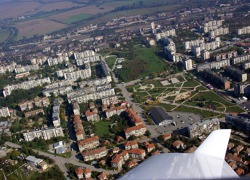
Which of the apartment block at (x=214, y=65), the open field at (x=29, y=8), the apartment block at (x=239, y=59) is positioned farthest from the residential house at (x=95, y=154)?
the open field at (x=29, y=8)

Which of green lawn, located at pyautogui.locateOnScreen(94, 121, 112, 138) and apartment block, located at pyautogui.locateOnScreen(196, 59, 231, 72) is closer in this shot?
green lawn, located at pyautogui.locateOnScreen(94, 121, 112, 138)

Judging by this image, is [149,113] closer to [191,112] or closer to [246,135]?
[191,112]

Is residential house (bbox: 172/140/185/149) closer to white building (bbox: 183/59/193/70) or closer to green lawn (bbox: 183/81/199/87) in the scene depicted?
green lawn (bbox: 183/81/199/87)

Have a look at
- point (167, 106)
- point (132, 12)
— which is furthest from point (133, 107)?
point (132, 12)

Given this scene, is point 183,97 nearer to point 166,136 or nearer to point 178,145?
point 166,136

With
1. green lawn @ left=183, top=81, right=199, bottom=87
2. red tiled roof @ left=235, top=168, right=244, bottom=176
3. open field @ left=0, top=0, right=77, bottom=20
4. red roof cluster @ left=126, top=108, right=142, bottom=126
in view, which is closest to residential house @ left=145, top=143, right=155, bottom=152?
red roof cluster @ left=126, top=108, right=142, bottom=126

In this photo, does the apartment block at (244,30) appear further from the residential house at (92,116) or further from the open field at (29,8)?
the open field at (29,8)

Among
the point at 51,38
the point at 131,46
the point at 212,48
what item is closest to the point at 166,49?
the point at 212,48
